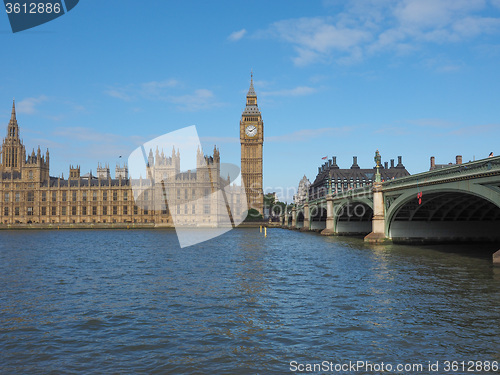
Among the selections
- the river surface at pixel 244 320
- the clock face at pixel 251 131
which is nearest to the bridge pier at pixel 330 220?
the river surface at pixel 244 320

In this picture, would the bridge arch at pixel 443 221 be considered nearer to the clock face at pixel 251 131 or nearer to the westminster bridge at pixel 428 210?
the westminster bridge at pixel 428 210

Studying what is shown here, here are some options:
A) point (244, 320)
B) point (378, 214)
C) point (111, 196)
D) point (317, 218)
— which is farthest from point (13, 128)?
point (244, 320)

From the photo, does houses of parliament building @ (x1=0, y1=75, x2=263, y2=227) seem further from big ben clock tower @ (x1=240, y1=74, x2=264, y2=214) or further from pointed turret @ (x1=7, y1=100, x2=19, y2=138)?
big ben clock tower @ (x1=240, y1=74, x2=264, y2=214)

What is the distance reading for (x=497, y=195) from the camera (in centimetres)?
3027

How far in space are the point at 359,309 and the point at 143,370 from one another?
10.3 metres

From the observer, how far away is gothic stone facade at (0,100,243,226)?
15562cm

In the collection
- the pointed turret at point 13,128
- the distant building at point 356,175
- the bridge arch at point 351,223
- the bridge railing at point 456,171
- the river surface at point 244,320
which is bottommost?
the river surface at point 244,320

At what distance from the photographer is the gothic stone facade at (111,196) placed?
15562cm

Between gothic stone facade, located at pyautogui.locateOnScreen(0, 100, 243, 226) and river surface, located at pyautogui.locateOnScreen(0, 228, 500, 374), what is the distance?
412 feet

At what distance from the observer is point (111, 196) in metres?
159

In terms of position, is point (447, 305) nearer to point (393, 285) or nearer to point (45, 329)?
point (393, 285)

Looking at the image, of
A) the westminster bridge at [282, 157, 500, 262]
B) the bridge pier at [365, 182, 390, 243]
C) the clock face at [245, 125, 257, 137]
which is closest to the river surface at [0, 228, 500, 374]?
A: the westminster bridge at [282, 157, 500, 262]

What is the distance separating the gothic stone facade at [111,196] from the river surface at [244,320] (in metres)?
125

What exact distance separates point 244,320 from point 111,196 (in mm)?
151638
